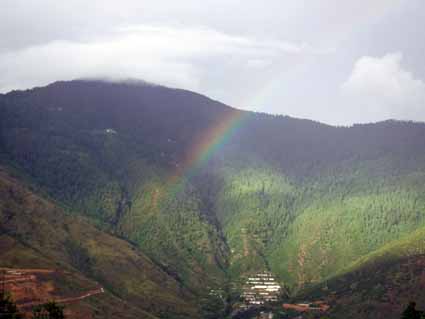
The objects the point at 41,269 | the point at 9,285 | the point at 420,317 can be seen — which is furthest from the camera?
the point at 41,269

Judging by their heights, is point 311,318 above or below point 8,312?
below

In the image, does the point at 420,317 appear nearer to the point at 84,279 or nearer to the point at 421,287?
the point at 421,287

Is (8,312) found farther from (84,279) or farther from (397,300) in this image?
(397,300)

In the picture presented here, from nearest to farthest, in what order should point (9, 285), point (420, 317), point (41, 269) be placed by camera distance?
point (420, 317)
point (9, 285)
point (41, 269)

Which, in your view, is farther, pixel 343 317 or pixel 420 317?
pixel 343 317

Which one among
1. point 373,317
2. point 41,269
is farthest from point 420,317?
point 41,269

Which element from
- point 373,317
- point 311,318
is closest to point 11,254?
point 311,318
